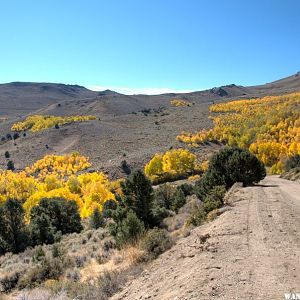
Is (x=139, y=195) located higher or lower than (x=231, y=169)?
lower

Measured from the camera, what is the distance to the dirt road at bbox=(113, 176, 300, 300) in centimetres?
858

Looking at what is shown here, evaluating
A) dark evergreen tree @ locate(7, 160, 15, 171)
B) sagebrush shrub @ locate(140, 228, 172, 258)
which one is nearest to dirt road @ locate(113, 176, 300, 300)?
sagebrush shrub @ locate(140, 228, 172, 258)

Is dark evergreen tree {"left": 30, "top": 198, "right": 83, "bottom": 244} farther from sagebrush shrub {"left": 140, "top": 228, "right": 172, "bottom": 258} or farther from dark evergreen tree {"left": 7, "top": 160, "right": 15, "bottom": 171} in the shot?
dark evergreen tree {"left": 7, "top": 160, "right": 15, "bottom": 171}

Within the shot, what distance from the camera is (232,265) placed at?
33.5ft

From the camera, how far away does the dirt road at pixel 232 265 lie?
858 centimetres

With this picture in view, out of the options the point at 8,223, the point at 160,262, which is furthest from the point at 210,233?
the point at 8,223

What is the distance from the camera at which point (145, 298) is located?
32.1 feet

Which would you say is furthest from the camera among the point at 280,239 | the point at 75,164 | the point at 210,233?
the point at 75,164

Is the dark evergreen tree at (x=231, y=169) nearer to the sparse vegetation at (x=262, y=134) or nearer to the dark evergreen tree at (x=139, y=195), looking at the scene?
the dark evergreen tree at (x=139, y=195)

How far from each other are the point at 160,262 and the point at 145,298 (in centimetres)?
365

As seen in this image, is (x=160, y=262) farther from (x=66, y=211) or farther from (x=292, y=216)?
(x=66, y=211)

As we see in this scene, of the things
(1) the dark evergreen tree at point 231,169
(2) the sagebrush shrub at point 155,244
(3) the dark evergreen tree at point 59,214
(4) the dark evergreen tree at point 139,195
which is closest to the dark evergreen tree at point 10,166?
(3) the dark evergreen tree at point 59,214

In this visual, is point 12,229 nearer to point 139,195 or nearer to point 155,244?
point 139,195

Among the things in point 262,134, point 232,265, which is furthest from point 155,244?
point 262,134
